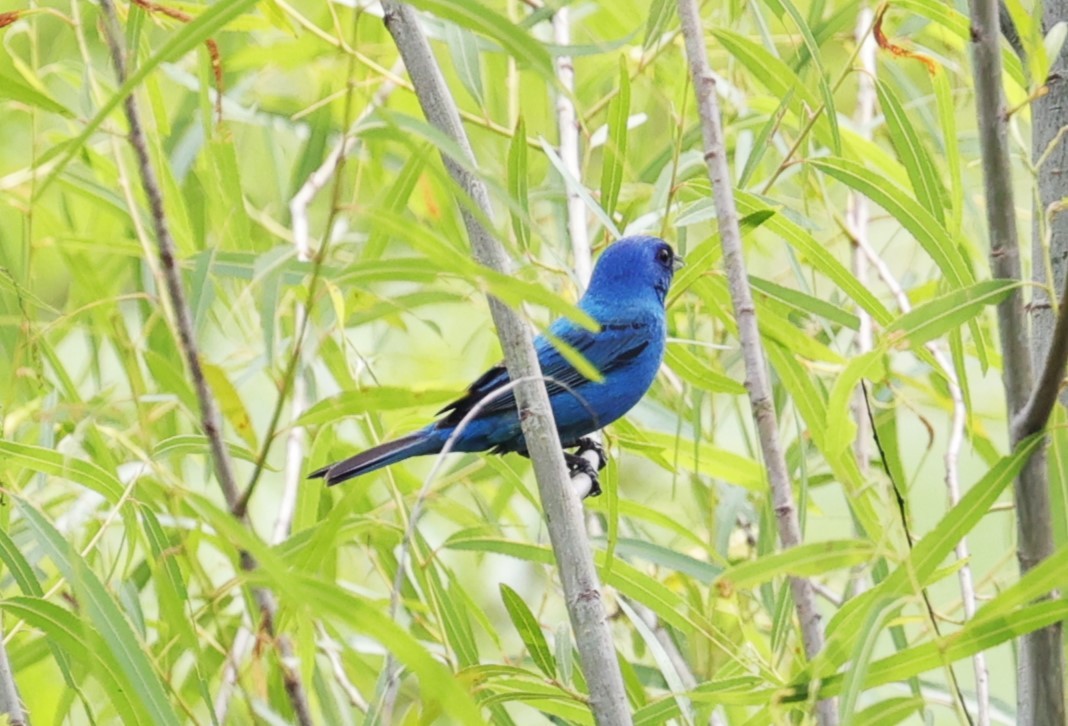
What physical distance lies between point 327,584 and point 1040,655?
67 centimetres

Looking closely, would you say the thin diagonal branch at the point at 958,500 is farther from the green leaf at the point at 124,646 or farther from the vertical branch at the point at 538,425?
the green leaf at the point at 124,646

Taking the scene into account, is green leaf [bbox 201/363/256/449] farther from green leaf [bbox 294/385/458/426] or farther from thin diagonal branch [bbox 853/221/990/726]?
thin diagonal branch [bbox 853/221/990/726]

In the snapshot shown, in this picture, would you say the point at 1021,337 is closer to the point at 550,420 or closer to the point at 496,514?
the point at 550,420

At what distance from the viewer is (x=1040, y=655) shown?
123 centimetres

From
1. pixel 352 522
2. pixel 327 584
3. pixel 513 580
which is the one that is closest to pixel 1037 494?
pixel 327 584

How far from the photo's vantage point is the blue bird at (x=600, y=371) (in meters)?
2.56

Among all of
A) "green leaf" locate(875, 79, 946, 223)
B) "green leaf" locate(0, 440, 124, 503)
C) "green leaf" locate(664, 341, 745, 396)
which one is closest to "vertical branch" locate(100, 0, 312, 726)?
"green leaf" locate(0, 440, 124, 503)

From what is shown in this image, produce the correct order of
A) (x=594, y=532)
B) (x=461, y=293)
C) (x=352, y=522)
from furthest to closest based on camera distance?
(x=594, y=532)
(x=461, y=293)
(x=352, y=522)

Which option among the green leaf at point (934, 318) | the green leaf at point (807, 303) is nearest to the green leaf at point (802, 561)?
the green leaf at point (934, 318)

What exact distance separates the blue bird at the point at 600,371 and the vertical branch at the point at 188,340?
78 cm

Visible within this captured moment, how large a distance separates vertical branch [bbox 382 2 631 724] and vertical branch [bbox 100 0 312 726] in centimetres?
30

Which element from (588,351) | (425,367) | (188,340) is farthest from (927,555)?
(425,367)

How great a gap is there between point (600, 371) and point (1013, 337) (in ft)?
5.64

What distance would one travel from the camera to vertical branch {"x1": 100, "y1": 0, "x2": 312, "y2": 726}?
1.29 m
